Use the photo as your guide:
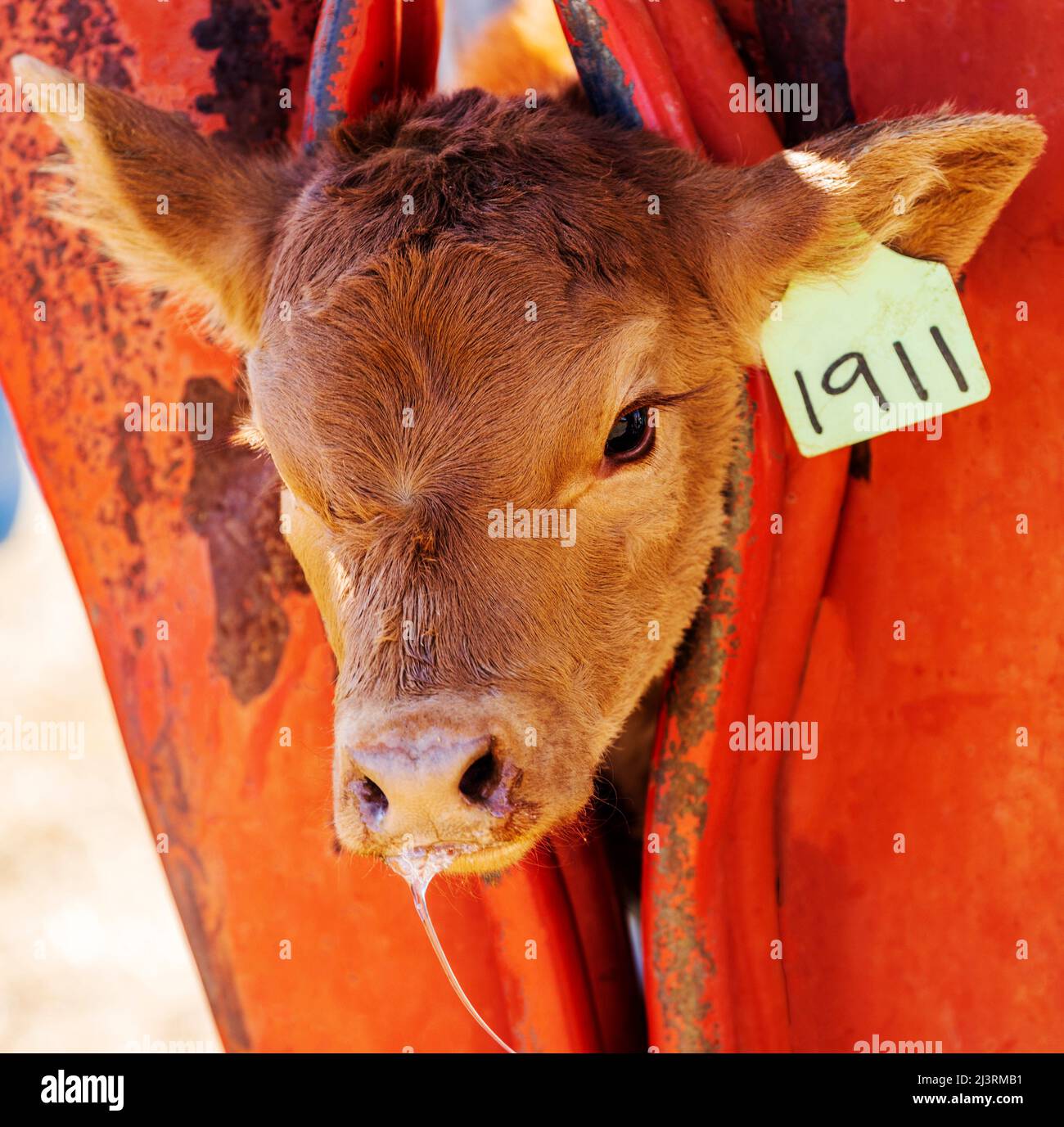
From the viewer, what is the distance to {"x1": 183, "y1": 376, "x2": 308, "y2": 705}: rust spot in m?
2.43

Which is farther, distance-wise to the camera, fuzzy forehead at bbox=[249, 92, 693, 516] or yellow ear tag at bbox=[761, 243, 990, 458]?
yellow ear tag at bbox=[761, 243, 990, 458]

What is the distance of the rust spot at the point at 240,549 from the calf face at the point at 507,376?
7.2 inches

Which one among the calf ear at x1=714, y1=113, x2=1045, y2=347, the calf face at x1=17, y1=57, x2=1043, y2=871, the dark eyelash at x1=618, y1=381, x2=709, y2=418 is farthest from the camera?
the dark eyelash at x1=618, y1=381, x2=709, y2=418

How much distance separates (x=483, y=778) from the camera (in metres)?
1.76

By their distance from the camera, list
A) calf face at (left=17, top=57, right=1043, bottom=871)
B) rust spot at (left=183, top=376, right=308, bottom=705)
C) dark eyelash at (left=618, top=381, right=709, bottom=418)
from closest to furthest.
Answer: calf face at (left=17, top=57, right=1043, bottom=871)
dark eyelash at (left=618, top=381, right=709, bottom=418)
rust spot at (left=183, top=376, right=308, bottom=705)

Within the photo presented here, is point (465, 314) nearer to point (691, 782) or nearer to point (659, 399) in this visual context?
point (659, 399)

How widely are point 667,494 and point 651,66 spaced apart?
0.78 meters

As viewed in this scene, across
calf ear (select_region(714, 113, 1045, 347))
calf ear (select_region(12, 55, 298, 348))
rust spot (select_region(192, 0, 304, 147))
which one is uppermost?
rust spot (select_region(192, 0, 304, 147))

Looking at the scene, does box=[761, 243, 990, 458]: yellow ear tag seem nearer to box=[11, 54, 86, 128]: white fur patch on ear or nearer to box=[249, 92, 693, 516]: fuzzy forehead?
box=[249, 92, 693, 516]: fuzzy forehead

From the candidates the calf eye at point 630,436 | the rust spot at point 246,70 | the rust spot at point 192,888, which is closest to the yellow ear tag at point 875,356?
the calf eye at point 630,436

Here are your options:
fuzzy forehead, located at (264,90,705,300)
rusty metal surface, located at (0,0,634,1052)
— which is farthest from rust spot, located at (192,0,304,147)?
fuzzy forehead, located at (264,90,705,300)

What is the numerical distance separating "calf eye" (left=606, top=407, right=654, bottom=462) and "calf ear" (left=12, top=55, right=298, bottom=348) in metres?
0.79

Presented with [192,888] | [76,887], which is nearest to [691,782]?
[192,888]

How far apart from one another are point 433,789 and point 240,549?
38.2 inches
